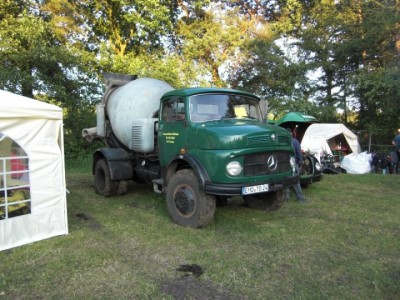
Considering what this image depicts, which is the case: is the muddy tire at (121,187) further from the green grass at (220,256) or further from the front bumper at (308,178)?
the front bumper at (308,178)

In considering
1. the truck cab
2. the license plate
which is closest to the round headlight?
the truck cab

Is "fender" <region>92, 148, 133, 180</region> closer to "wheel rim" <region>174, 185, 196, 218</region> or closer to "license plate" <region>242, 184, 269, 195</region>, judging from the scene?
Answer: "wheel rim" <region>174, 185, 196, 218</region>

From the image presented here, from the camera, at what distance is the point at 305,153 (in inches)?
396

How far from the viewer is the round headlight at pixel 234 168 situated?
5.65 m

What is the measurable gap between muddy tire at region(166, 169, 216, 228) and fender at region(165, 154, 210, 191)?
19 centimetres

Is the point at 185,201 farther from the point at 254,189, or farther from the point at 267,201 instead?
the point at 267,201

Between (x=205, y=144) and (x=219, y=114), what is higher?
(x=219, y=114)

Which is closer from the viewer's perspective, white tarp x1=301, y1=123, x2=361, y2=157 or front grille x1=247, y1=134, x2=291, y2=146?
front grille x1=247, y1=134, x2=291, y2=146

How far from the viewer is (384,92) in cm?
1758

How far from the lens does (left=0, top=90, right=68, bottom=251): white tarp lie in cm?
512

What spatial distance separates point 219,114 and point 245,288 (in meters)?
3.43

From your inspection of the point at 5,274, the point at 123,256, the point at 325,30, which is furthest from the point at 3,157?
the point at 325,30

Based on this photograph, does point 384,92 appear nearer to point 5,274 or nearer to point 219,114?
point 219,114

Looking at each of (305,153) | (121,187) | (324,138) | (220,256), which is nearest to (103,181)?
(121,187)
